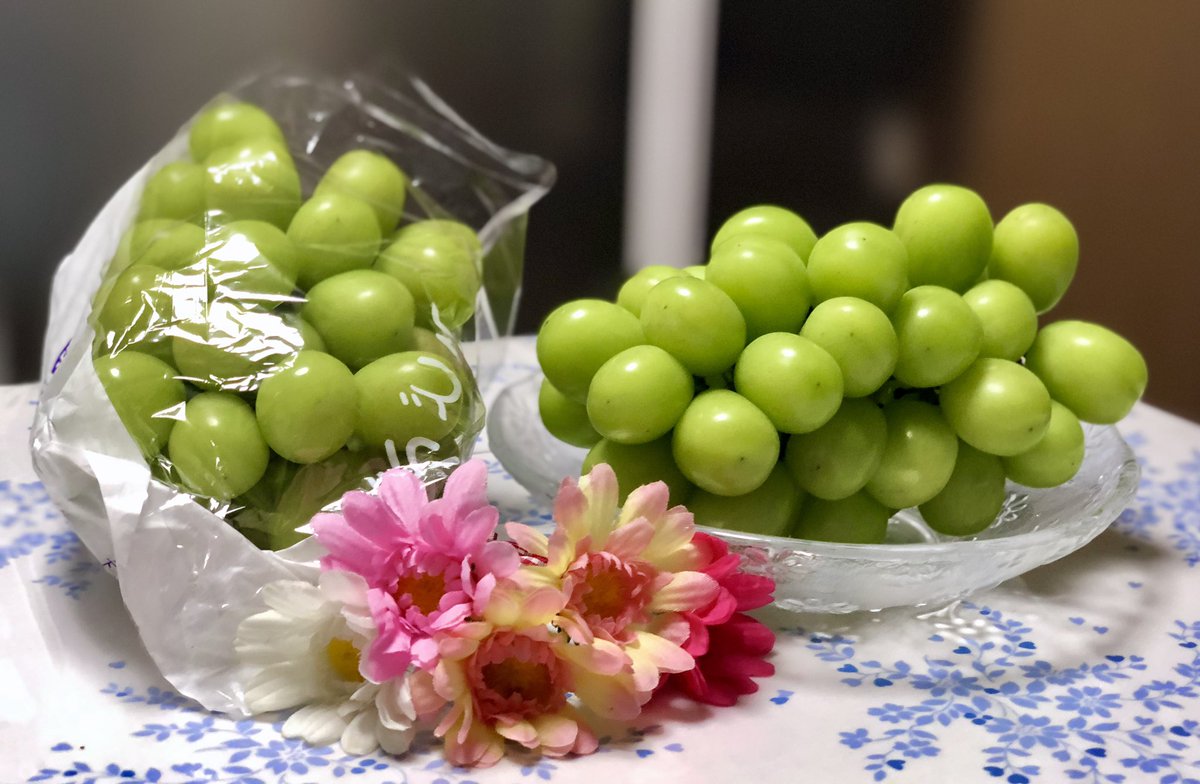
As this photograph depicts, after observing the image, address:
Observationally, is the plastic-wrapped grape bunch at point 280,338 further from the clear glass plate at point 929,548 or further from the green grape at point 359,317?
the clear glass plate at point 929,548

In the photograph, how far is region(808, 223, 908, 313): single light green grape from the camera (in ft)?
2.15

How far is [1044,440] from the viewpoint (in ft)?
2.28

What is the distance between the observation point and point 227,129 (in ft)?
2.70

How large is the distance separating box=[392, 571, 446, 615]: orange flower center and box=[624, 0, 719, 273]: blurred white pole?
1.44 metres

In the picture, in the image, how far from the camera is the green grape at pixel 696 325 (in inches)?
24.8

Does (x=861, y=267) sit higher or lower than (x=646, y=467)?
higher

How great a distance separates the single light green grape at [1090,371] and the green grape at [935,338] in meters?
0.09

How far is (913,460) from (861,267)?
0.11 meters

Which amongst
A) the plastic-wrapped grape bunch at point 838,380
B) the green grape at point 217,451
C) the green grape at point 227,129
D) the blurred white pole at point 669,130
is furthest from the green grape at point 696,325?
the blurred white pole at point 669,130

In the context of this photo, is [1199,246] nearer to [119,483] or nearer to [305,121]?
[305,121]

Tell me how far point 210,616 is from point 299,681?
0.05 meters

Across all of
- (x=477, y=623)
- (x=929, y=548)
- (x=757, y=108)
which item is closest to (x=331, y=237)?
(x=477, y=623)

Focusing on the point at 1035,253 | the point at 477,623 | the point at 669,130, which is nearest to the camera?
the point at 477,623

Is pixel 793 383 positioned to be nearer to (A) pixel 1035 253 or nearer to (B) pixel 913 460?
(B) pixel 913 460
